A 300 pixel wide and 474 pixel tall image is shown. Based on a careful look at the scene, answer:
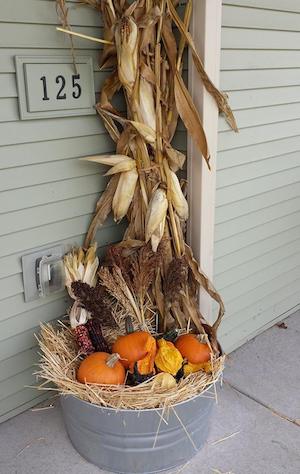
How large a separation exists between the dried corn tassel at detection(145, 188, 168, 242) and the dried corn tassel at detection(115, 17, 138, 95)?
395 mm

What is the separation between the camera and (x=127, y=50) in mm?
1716

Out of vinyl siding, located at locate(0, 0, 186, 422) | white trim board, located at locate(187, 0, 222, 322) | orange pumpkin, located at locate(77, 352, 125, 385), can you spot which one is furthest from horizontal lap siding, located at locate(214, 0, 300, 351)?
orange pumpkin, located at locate(77, 352, 125, 385)

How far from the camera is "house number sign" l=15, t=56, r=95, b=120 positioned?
169 centimetres

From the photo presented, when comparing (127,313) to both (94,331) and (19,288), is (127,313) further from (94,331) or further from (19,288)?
(19,288)

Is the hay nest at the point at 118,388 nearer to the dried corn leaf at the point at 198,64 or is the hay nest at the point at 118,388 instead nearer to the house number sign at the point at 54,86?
the house number sign at the point at 54,86

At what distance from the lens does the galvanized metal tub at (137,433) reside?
162 centimetres

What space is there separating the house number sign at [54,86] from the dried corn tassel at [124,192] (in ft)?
0.94

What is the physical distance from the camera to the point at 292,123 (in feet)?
8.39

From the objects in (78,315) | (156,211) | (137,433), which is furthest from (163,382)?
(156,211)

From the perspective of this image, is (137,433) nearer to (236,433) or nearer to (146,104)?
(236,433)

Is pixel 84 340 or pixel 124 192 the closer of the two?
pixel 84 340

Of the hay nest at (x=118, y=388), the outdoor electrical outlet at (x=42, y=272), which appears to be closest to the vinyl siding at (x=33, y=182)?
the outdoor electrical outlet at (x=42, y=272)

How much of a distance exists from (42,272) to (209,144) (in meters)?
0.83

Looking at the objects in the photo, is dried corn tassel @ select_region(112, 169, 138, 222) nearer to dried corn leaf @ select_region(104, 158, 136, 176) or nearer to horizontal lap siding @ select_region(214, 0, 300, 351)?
dried corn leaf @ select_region(104, 158, 136, 176)
